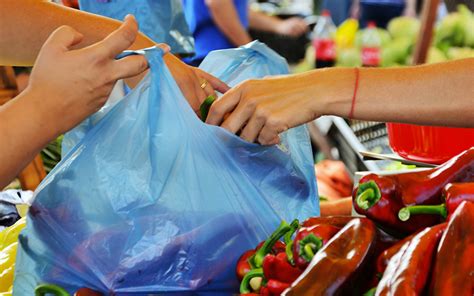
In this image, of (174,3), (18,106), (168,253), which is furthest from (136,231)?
(174,3)

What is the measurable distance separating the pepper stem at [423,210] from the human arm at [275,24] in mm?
5149

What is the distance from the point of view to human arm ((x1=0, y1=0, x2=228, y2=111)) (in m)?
1.70

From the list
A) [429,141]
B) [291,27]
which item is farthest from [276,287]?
[291,27]

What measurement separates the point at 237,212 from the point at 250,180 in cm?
8

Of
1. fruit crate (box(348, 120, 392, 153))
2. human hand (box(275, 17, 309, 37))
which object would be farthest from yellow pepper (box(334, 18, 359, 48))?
fruit crate (box(348, 120, 392, 153))

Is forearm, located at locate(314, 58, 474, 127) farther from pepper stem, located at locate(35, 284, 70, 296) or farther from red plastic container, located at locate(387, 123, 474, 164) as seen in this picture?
pepper stem, located at locate(35, 284, 70, 296)

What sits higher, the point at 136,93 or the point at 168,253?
the point at 136,93

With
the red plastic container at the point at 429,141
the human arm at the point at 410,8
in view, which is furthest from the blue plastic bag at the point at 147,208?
the human arm at the point at 410,8

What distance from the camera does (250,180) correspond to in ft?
4.81

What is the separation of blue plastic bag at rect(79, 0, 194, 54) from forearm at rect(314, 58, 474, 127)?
4.52 feet

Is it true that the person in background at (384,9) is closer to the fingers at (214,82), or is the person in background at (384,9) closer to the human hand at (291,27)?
the human hand at (291,27)

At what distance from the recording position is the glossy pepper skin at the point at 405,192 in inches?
48.3

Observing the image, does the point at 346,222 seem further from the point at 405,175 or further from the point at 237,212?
the point at 237,212

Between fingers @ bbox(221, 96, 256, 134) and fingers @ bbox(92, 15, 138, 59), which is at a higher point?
fingers @ bbox(92, 15, 138, 59)
